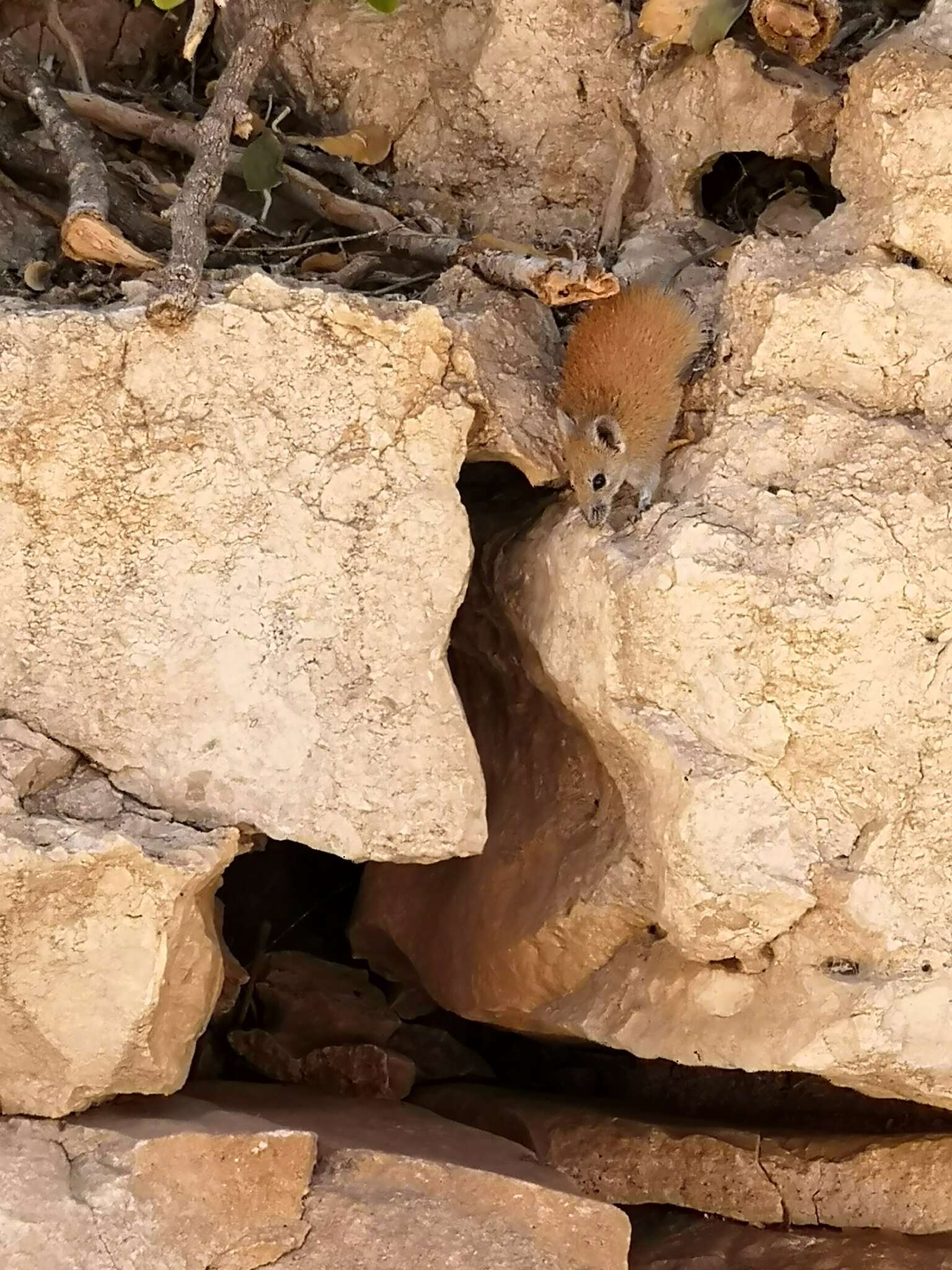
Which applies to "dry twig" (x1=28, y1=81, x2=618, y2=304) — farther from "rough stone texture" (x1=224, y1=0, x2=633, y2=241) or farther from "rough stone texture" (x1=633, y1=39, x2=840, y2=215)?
"rough stone texture" (x1=633, y1=39, x2=840, y2=215)

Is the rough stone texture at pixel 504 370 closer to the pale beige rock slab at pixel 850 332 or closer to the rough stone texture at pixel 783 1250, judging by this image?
the pale beige rock slab at pixel 850 332

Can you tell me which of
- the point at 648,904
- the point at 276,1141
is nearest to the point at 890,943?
the point at 648,904

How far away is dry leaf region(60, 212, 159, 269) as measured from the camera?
2088 millimetres

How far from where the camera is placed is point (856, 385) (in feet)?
6.73

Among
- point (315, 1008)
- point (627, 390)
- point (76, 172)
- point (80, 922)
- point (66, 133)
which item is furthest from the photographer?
point (315, 1008)

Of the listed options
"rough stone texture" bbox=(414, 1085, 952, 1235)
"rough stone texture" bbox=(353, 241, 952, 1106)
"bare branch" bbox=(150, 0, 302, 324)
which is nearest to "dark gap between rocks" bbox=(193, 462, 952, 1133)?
"rough stone texture" bbox=(414, 1085, 952, 1235)

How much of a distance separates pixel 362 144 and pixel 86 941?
1.59 metres

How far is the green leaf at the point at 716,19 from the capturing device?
7.14ft

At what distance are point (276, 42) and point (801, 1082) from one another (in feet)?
7.67

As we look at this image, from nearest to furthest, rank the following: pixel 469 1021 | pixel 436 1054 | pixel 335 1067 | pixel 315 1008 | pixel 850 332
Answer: pixel 850 332 < pixel 335 1067 < pixel 315 1008 < pixel 436 1054 < pixel 469 1021

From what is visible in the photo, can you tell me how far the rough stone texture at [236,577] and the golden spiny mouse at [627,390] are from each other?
0.29m

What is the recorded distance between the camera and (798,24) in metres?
2.12

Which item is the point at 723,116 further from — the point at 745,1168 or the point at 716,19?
the point at 745,1168

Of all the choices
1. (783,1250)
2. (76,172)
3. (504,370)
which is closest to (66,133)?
(76,172)
